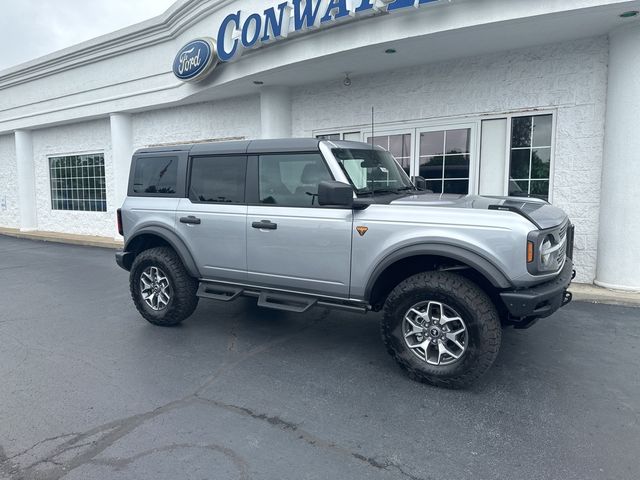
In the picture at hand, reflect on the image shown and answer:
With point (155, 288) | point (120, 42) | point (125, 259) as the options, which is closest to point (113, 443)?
point (155, 288)

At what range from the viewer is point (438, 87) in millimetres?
8070

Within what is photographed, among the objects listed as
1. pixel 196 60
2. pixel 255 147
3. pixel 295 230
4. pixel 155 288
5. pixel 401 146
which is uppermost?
pixel 196 60

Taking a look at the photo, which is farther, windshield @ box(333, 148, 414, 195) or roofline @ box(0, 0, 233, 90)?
roofline @ box(0, 0, 233, 90)

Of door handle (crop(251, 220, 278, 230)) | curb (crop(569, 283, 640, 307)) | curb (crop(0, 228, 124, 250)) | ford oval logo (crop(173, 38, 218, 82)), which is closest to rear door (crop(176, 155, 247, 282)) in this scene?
door handle (crop(251, 220, 278, 230))

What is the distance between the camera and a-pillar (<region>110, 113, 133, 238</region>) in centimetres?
1276

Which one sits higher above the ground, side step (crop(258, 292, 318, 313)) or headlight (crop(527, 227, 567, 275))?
headlight (crop(527, 227, 567, 275))

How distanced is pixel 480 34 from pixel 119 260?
19.1 ft

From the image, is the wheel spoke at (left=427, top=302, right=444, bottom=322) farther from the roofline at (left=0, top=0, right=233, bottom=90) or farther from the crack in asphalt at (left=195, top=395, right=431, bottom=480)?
the roofline at (left=0, top=0, right=233, bottom=90)

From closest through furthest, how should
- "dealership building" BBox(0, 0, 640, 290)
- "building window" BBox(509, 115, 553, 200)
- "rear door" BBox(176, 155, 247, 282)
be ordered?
"rear door" BBox(176, 155, 247, 282) → "dealership building" BBox(0, 0, 640, 290) → "building window" BBox(509, 115, 553, 200)

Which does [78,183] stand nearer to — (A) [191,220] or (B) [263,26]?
(B) [263,26]

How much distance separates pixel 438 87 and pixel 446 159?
1254mm

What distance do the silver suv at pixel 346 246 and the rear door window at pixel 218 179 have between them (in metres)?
0.01

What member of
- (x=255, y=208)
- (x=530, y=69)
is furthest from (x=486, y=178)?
(x=255, y=208)

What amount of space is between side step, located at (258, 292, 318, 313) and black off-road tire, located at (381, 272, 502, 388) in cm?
81
